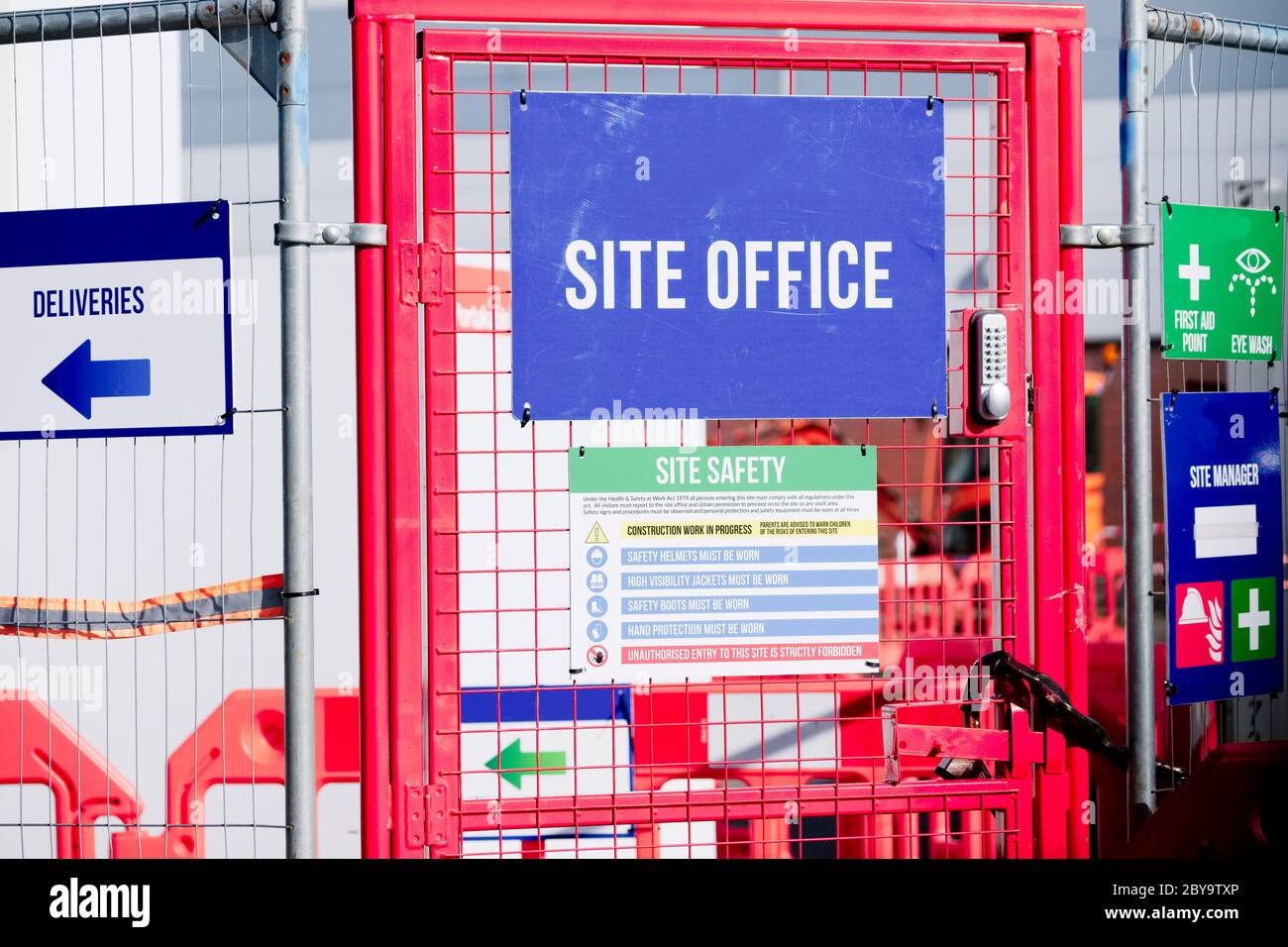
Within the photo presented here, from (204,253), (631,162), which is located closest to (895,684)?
(631,162)

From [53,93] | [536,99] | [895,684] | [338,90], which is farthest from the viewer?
[338,90]

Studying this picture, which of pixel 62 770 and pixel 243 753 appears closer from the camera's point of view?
A: pixel 62 770

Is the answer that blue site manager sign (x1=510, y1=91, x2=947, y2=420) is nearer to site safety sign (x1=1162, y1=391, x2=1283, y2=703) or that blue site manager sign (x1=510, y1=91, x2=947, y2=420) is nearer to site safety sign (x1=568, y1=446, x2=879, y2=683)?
site safety sign (x1=568, y1=446, x2=879, y2=683)

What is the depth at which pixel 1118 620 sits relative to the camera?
570cm

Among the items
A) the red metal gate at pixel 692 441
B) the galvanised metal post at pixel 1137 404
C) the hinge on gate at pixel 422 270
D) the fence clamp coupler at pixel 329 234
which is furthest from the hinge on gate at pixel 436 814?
the galvanised metal post at pixel 1137 404

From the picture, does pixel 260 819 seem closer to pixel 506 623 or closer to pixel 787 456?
pixel 506 623

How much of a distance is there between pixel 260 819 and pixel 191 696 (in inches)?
20.5

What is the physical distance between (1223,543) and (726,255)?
1268mm

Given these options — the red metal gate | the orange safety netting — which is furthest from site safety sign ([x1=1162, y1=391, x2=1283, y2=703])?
the orange safety netting

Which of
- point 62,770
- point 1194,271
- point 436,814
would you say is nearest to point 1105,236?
point 1194,271

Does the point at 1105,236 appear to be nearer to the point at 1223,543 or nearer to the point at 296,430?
the point at 1223,543

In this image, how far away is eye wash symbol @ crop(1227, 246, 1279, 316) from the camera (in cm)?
254

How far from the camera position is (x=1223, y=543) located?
2.51 m

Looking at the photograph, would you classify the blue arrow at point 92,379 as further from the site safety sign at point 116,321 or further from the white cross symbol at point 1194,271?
the white cross symbol at point 1194,271
